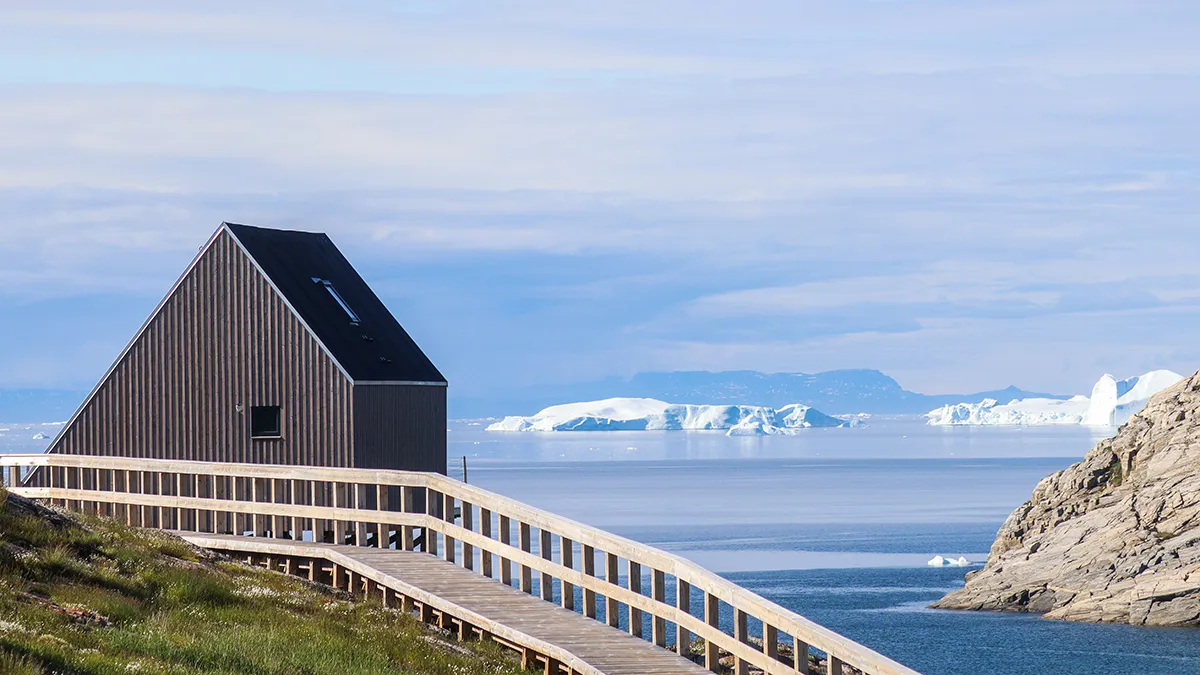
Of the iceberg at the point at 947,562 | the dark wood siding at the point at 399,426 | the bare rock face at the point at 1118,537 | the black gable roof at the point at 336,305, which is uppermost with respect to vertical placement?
the black gable roof at the point at 336,305

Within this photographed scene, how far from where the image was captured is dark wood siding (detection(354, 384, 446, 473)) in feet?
107

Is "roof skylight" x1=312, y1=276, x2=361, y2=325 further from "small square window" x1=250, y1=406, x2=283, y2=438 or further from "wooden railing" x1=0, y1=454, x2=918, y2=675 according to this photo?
"wooden railing" x1=0, y1=454, x2=918, y2=675

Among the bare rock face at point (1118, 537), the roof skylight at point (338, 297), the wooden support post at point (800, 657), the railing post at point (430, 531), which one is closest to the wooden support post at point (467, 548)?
the railing post at point (430, 531)

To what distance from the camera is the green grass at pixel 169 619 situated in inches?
487

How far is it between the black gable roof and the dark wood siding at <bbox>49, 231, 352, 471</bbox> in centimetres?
35

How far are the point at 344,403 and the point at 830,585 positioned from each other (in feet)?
158

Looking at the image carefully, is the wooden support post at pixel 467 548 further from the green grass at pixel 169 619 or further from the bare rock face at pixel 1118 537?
the bare rock face at pixel 1118 537

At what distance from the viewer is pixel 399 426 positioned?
1334 inches

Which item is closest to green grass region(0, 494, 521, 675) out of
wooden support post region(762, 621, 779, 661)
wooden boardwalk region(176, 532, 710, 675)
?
wooden boardwalk region(176, 532, 710, 675)

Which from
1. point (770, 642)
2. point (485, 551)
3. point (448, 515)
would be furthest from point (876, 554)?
point (770, 642)

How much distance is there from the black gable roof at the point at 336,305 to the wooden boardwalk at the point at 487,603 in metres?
9.87

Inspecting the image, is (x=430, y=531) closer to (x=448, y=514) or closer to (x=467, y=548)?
(x=448, y=514)

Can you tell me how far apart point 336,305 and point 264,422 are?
3.15 metres

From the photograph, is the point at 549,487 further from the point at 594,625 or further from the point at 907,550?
the point at 594,625
